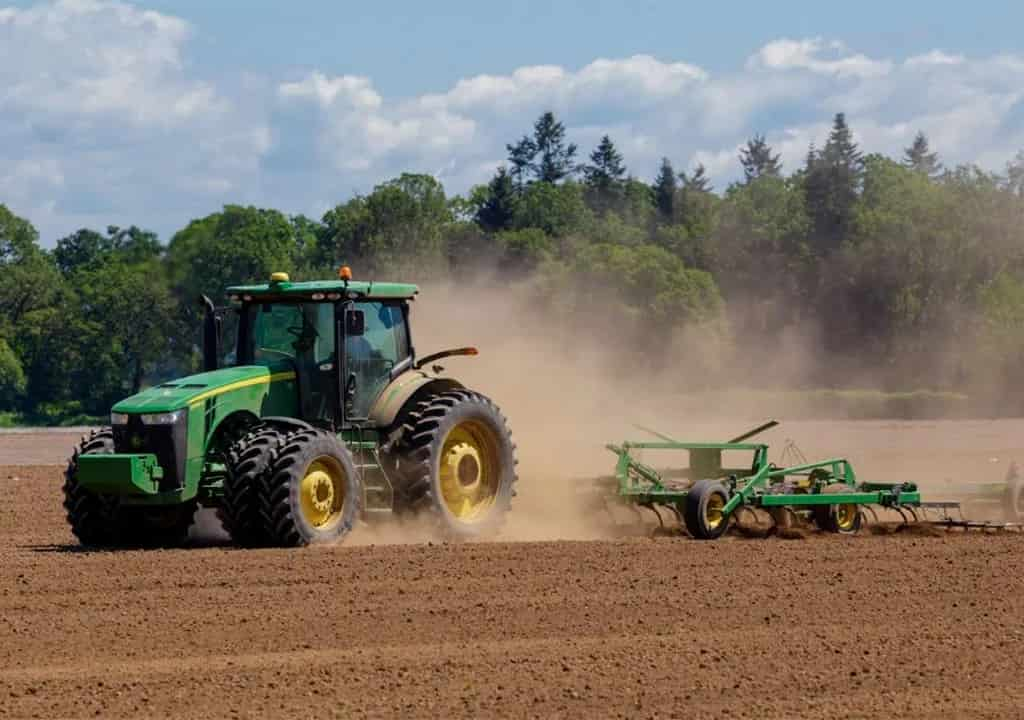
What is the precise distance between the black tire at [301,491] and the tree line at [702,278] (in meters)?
23.4

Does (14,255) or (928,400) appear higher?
(14,255)

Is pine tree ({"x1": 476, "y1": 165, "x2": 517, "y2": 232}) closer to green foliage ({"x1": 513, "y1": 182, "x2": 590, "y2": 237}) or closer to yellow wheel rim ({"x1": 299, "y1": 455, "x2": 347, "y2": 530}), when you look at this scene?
green foliage ({"x1": 513, "y1": 182, "x2": 590, "y2": 237})

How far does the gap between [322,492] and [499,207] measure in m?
83.5

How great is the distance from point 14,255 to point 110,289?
32691 mm

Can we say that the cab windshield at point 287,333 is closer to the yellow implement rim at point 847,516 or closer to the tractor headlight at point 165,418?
the tractor headlight at point 165,418

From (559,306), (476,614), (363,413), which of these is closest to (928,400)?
(559,306)

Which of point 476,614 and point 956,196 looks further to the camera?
point 956,196

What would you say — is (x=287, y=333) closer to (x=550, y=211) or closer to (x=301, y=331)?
(x=301, y=331)

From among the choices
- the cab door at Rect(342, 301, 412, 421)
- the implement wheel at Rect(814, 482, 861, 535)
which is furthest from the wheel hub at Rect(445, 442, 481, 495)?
the implement wheel at Rect(814, 482, 861, 535)

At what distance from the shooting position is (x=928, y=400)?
54531mm

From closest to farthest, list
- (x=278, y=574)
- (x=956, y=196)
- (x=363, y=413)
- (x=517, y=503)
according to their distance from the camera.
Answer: (x=278, y=574), (x=363, y=413), (x=517, y=503), (x=956, y=196)

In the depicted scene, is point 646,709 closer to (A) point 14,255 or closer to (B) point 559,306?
(B) point 559,306

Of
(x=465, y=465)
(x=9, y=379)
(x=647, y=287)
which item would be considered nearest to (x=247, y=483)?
(x=465, y=465)

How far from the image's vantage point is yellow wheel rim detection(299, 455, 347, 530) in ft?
48.0
